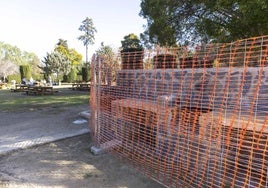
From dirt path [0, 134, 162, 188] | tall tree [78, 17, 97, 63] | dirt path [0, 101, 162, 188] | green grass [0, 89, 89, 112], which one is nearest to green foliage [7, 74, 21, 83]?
green grass [0, 89, 89, 112]

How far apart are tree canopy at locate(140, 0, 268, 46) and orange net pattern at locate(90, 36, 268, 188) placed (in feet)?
10.3

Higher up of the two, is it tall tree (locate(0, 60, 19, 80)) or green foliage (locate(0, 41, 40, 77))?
green foliage (locate(0, 41, 40, 77))

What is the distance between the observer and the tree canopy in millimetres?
6687

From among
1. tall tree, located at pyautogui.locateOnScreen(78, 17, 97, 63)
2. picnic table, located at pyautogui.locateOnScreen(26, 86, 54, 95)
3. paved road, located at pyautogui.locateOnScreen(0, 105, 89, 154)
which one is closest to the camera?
paved road, located at pyautogui.locateOnScreen(0, 105, 89, 154)

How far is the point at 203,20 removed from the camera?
844cm

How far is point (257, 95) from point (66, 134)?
3.86 meters

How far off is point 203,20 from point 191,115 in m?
5.84

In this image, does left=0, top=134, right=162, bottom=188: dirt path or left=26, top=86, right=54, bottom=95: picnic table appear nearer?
left=0, top=134, right=162, bottom=188: dirt path

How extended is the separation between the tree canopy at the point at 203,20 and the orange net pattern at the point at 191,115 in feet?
10.3

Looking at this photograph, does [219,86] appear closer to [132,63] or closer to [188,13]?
[132,63]

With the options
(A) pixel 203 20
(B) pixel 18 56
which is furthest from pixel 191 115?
(B) pixel 18 56

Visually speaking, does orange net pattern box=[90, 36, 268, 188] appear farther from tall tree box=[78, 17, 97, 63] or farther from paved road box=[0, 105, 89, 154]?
tall tree box=[78, 17, 97, 63]

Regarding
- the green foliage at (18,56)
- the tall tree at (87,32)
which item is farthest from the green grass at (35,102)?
the tall tree at (87,32)

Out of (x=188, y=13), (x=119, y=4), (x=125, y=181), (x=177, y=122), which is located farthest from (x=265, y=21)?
(x=119, y=4)
